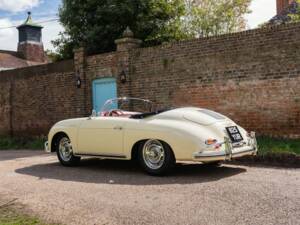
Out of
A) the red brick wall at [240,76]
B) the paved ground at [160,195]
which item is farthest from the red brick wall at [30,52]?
the paved ground at [160,195]

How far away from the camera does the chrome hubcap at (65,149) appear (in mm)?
8711

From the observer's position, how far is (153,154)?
23.3 ft

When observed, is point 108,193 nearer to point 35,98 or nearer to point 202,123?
point 202,123

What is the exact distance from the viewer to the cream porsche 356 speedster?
6680 mm

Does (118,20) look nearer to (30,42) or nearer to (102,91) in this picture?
(102,91)

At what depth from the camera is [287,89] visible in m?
9.66

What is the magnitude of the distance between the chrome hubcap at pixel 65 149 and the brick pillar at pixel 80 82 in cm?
581

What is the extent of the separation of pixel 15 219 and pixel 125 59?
8814mm

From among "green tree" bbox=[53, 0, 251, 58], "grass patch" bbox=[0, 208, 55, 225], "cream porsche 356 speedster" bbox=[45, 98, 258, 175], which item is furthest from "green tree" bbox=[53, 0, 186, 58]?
"grass patch" bbox=[0, 208, 55, 225]

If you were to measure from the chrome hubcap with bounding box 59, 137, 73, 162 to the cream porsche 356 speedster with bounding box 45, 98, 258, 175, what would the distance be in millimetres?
273

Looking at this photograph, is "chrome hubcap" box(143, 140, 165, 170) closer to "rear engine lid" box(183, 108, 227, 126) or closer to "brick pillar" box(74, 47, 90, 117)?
"rear engine lid" box(183, 108, 227, 126)

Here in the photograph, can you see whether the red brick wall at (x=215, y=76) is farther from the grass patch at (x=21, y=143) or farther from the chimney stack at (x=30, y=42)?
the chimney stack at (x=30, y=42)

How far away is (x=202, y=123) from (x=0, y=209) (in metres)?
3.37

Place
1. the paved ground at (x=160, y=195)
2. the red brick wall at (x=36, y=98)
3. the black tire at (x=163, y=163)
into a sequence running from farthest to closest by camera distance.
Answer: the red brick wall at (x=36, y=98), the black tire at (x=163, y=163), the paved ground at (x=160, y=195)
